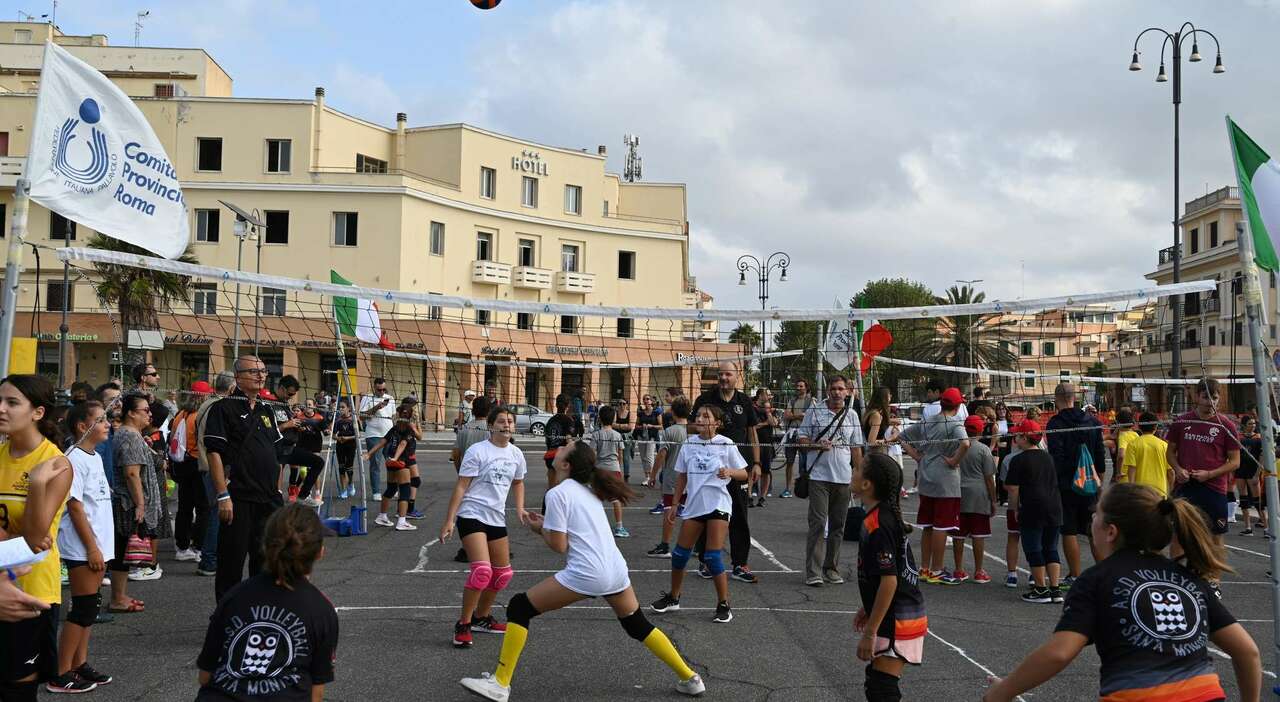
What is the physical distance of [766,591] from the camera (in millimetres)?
9289

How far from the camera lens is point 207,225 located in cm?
4425

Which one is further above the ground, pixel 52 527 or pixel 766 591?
pixel 52 527

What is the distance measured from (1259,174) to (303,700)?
648 centimetres

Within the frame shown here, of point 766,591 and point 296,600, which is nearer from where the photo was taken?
point 296,600

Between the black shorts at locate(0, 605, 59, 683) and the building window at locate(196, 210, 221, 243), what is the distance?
4336cm

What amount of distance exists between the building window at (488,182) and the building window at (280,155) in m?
8.81

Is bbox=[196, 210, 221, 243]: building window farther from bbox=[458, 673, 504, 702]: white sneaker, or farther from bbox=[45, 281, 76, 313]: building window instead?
bbox=[458, 673, 504, 702]: white sneaker

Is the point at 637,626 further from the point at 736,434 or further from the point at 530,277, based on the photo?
the point at 530,277

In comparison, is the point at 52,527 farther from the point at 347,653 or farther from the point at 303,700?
the point at 347,653

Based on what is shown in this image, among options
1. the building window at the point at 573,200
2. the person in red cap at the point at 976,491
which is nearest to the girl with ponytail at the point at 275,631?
the person in red cap at the point at 976,491

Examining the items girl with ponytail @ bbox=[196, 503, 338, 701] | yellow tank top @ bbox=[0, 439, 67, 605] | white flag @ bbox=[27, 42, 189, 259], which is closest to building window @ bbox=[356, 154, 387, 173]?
white flag @ bbox=[27, 42, 189, 259]

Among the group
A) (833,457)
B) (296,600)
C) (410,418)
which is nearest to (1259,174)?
(833,457)

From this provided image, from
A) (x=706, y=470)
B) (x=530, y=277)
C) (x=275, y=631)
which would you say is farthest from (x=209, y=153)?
(x=275, y=631)

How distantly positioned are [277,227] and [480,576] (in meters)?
40.9
